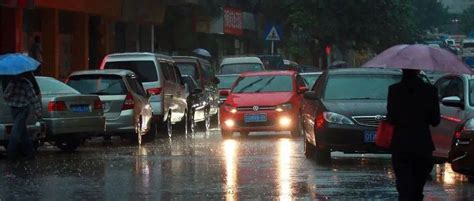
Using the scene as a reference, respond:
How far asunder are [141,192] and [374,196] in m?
2.68

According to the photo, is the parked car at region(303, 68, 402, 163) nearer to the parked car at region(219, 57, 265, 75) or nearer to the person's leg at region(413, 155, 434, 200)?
the person's leg at region(413, 155, 434, 200)

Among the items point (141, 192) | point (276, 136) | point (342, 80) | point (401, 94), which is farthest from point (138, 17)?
point (401, 94)

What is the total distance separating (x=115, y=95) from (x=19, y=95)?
13.2 feet

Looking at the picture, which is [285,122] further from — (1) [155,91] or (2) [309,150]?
(2) [309,150]

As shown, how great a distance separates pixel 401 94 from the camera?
10.0 metres

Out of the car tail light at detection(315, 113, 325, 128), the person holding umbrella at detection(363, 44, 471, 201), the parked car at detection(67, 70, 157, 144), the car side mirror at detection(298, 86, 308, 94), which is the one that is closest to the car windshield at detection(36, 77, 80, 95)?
the parked car at detection(67, 70, 157, 144)

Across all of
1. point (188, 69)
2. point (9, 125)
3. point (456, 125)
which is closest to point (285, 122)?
point (188, 69)

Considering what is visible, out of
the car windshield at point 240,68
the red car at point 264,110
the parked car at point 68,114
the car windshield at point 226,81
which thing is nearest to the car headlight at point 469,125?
the parked car at point 68,114

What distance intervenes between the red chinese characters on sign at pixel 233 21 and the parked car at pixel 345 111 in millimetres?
33198

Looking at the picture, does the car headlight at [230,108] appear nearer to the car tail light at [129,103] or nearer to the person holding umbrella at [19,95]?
the car tail light at [129,103]

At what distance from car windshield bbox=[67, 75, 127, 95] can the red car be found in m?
3.42

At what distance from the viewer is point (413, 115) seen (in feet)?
32.8

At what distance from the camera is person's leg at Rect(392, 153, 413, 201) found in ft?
32.7

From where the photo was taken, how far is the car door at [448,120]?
572 inches
